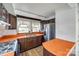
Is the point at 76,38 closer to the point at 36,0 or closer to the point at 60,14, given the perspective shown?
the point at 60,14

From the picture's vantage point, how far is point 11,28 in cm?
152

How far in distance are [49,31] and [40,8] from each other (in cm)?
41

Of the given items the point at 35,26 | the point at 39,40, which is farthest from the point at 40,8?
the point at 39,40

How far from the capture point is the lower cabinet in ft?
5.19

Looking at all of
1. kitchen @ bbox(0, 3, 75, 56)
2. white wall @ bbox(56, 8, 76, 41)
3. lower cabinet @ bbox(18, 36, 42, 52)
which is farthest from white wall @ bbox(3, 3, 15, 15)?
white wall @ bbox(56, 8, 76, 41)

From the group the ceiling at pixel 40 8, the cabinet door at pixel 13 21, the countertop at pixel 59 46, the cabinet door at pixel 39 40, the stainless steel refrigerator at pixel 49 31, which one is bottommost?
the countertop at pixel 59 46

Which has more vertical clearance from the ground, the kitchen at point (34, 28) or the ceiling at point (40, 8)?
the ceiling at point (40, 8)

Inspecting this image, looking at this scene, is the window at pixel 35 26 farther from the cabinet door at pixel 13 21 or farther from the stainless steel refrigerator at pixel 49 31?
the cabinet door at pixel 13 21

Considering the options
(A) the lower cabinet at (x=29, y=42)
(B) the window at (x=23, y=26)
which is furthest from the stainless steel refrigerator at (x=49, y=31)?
(B) the window at (x=23, y=26)

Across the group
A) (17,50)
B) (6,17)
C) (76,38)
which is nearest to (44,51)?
(17,50)

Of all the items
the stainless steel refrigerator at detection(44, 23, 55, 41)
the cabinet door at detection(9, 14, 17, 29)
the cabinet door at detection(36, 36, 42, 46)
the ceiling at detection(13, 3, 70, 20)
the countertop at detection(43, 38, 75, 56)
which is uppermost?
the ceiling at detection(13, 3, 70, 20)

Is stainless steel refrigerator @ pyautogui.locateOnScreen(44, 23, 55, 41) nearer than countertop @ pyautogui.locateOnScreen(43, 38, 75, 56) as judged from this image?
No

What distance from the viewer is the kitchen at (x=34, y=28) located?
1.50 meters

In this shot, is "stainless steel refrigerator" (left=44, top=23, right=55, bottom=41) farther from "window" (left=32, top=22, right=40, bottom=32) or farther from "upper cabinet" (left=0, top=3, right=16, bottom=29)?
"upper cabinet" (left=0, top=3, right=16, bottom=29)
